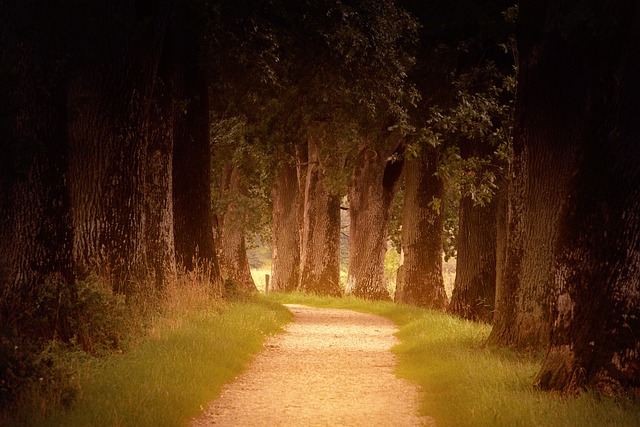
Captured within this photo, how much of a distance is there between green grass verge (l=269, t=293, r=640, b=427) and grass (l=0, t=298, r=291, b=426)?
243cm

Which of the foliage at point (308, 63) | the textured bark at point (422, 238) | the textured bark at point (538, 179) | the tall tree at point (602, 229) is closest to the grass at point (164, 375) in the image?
the tall tree at point (602, 229)

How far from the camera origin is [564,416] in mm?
6980

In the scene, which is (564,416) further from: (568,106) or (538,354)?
(568,106)

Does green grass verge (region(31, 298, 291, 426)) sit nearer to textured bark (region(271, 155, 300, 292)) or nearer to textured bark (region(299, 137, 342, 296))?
textured bark (region(299, 137, 342, 296))

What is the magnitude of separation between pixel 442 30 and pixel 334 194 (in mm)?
11377

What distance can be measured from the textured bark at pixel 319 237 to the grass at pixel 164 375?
15885 millimetres

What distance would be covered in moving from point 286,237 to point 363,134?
11.5m

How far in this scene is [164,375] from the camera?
28.8 feet

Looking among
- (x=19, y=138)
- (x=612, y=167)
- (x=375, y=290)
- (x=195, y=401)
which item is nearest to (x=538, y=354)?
(x=612, y=167)

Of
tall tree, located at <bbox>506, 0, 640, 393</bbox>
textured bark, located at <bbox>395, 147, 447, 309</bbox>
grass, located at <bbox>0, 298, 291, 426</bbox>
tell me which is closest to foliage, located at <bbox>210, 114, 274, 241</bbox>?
textured bark, located at <bbox>395, 147, 447, 309</bbox>

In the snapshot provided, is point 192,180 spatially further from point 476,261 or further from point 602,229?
point 602,229

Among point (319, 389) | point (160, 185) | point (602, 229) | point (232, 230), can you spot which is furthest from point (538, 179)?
point (232, 230)

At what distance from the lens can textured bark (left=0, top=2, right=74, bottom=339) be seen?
383 inches

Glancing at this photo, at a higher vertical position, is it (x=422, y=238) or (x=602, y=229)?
(x=422, y=238)
